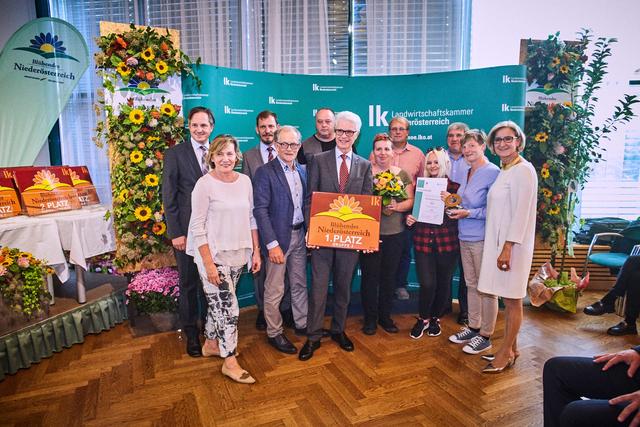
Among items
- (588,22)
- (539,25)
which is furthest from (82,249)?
(588,22)

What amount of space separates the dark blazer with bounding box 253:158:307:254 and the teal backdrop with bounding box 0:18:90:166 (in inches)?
149

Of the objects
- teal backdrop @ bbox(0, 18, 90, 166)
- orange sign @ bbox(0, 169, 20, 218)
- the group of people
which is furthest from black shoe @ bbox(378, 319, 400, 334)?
teal backdrop @ bbox(0, 18, 90, 166)

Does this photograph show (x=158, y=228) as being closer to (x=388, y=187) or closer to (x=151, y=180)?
(x=151, y=180)

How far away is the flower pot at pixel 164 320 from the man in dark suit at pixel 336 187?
127 centimetres

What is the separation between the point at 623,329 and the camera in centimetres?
354

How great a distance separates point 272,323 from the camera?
3170 mm

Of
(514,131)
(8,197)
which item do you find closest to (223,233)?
(514,131)

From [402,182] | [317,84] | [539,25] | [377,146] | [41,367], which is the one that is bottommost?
[41,367]

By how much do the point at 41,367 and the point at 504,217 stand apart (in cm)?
346

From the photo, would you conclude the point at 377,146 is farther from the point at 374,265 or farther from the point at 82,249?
the point at 82,249

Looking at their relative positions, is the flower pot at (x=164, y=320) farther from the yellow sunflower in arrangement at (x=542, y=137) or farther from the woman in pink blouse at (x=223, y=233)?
the yellow sunflower in arrangement at (x=542, y=137)

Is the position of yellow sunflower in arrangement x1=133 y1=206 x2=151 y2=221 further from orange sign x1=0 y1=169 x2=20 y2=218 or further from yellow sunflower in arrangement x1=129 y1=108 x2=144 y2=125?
orange sign x1=0 y1=169 x2=20 y2=218

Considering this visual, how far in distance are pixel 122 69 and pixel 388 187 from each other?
2357mm

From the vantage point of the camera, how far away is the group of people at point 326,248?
2.56 m
